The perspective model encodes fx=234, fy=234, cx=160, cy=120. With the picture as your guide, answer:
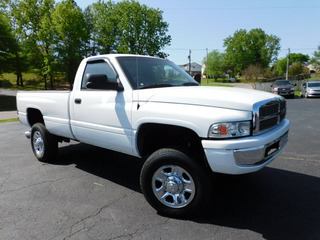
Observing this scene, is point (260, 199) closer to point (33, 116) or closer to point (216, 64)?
point (33, 116)

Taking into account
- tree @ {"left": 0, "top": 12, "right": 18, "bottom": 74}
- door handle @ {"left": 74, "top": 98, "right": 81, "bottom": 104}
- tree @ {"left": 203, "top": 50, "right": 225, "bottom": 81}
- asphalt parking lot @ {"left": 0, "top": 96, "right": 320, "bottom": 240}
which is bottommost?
asphalt parking lot @ {"left": 0, "top": 96, "right": 320, "bottom": 240}

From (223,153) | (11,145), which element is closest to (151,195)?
(223,153)

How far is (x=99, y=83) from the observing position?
120 inches

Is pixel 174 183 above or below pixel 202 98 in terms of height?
below

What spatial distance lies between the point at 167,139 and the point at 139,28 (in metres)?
45.0

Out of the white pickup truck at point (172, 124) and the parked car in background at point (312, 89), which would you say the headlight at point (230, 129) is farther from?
the parked car in background at point (312, 89)

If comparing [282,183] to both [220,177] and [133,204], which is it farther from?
[133,204]

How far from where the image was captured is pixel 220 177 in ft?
13.4

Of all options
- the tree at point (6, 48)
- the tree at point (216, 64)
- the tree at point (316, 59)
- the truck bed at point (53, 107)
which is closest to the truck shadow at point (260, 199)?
the truck bed at point (53, 107)

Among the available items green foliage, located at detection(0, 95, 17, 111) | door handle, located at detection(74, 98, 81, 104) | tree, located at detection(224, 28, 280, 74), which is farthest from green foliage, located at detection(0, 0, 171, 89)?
tree, located at detection(224, 28, 280, 74)

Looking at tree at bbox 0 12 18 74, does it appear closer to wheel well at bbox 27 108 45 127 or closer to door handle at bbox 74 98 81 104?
wheel well at bbox 27 108 45 127

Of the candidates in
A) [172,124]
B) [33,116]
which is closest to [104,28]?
[33,116]

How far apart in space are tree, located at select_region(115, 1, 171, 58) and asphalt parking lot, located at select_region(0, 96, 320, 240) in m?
41.5

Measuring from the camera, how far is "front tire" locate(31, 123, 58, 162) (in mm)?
4617
